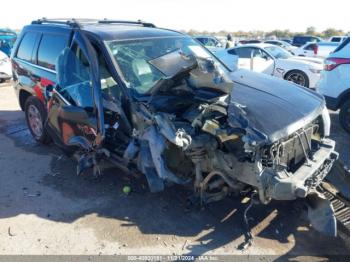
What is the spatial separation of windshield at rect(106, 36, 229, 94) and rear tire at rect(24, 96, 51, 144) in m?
2.02

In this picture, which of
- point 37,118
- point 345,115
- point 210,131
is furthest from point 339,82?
point 37,118

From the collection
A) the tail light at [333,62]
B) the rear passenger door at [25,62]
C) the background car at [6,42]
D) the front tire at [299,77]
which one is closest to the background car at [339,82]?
the tail light at [333,62]

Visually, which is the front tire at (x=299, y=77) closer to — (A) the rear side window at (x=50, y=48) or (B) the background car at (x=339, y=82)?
(B) the background car at (x=339, y=82)

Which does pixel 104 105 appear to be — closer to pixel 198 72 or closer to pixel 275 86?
pixel 198 72

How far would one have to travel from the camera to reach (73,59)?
4328 millimetres

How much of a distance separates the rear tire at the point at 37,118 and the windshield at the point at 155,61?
2.02 m

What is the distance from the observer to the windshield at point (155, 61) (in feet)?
10.8

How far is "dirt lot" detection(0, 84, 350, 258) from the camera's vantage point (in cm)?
325

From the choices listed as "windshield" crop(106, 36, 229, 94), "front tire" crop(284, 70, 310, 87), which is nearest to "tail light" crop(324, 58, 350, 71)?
"windshield" crop(106, 36, 229, 94)

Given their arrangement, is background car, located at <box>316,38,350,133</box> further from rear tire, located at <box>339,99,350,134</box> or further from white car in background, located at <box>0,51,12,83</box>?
white car in background, located at <box>0,51,12,83</box>

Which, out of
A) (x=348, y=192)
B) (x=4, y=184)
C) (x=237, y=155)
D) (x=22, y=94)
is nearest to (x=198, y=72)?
(x=237, y=155)

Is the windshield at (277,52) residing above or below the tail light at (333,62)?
below

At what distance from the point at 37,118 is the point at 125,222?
2936 mm

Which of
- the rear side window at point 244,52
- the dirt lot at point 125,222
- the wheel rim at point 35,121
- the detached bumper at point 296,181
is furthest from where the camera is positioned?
the rear side window at point 244,52
